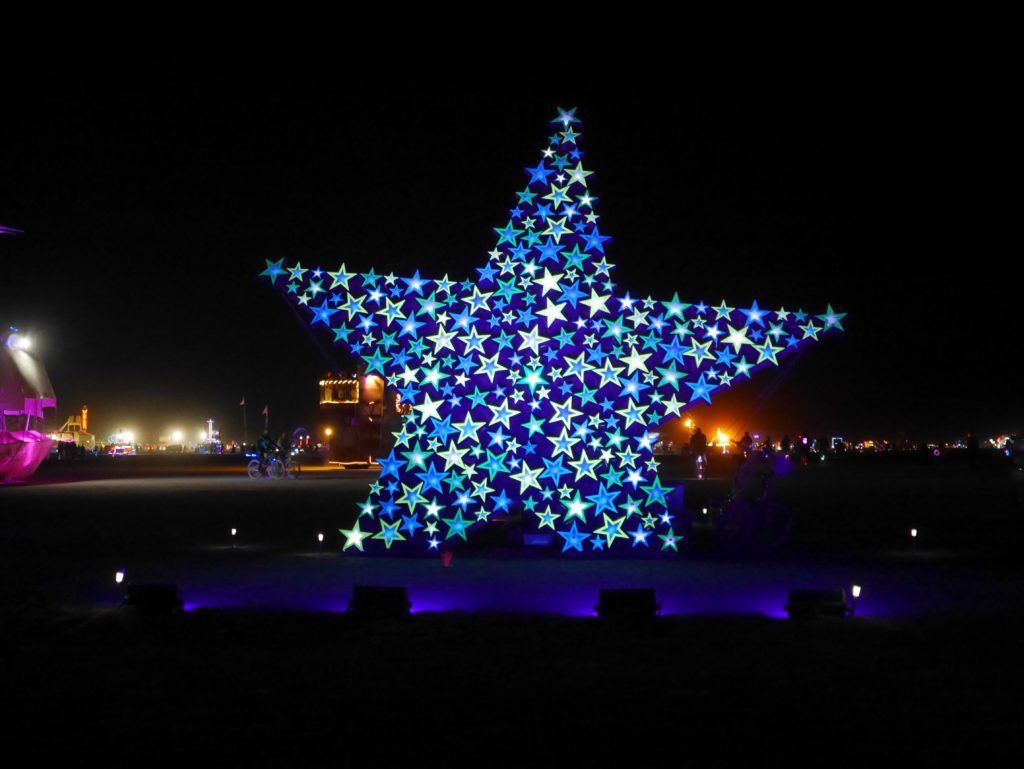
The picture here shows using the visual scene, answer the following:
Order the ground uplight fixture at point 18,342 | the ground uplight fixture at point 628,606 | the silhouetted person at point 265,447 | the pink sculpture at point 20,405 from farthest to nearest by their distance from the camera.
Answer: the silhouetted person at point 265,447 < the ground uplight fixture at point 18,342 < the pink sculpture at point 20,405 < the ground uplight fixture at point 628,606

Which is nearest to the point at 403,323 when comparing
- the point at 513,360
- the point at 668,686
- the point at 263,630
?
the point at 513,360

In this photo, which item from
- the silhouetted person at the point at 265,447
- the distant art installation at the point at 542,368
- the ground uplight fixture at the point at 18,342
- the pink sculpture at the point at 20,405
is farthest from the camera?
the silhouetted person at the point at 265,447

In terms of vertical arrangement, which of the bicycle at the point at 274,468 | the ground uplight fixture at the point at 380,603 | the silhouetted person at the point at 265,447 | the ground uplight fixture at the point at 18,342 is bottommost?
the ground uplight fixture at the point at 380,603

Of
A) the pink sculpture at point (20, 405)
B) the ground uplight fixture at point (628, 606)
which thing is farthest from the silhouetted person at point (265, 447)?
the ground uplight fixture at point (628, 606)

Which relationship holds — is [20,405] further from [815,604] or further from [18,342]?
[815,604]

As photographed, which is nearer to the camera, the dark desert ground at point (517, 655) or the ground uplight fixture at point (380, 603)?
the dark desert ground at point (517, 655)

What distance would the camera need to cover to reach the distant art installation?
1429cm

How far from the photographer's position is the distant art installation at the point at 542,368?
14.3 metres

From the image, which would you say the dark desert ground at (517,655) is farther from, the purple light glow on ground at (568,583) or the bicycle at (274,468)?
the bicycle at (274,468)

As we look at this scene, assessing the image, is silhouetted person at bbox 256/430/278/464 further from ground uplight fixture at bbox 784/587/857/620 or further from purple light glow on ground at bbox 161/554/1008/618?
ground uplight fixture at bbox 784/587/857/620

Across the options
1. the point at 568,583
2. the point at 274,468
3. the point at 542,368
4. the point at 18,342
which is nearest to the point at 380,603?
the point at 568,583

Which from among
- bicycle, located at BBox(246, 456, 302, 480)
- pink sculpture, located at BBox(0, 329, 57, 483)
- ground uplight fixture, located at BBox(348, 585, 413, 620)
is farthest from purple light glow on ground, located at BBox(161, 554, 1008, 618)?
bicycle, located at BBox(246, 456, 302, 480)

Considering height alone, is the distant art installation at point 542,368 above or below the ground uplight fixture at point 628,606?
above

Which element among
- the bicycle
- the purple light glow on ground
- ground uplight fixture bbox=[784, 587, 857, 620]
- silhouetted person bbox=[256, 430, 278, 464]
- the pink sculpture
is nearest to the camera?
ground uplight fixture bbox=[784, 587, 857, 620]
